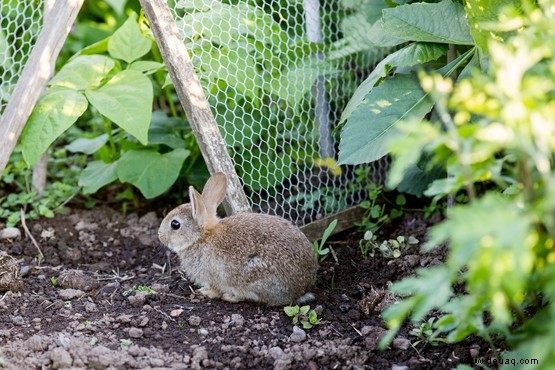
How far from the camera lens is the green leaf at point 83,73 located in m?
5.04

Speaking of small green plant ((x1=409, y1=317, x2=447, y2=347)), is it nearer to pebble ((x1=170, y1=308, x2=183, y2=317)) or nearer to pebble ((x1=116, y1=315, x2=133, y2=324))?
pebble ((x1=170, y1=308, x2=183, y2=317))

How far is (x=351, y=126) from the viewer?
14.9 feet

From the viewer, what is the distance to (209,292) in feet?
15.3

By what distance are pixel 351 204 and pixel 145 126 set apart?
61.2 inches

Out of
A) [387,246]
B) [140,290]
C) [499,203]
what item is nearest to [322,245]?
[387,246]

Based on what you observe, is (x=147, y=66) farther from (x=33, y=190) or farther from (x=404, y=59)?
(x=404, y=59)

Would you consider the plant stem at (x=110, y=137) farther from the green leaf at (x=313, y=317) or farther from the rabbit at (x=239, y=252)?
the green leaf at (x=313, y=317)

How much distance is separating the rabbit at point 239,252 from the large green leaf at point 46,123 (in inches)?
32.2

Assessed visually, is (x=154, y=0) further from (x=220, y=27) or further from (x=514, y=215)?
(x=514, y=215)

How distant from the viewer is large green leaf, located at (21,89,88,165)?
469 centimetres

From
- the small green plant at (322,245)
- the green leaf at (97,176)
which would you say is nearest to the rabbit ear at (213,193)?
the small green plant at (322,245)

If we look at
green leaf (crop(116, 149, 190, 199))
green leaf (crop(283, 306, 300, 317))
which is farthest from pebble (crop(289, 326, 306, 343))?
green leaf (crop(116, 149, 190, 199))

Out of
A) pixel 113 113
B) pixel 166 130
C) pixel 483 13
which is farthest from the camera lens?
pixel 166 130

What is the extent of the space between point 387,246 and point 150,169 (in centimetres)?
160
